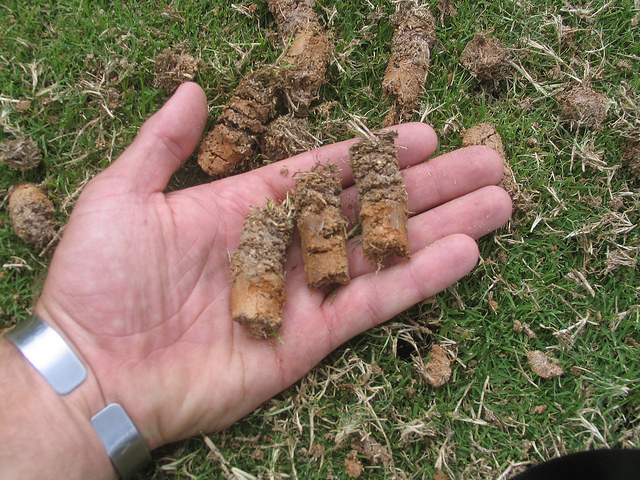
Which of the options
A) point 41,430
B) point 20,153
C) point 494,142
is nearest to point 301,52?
point 494,142

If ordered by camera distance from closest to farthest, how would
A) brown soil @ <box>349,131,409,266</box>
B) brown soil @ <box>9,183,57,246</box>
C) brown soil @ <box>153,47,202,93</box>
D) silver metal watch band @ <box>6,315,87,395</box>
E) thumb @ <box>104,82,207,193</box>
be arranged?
silver metal watch band @ <box>6,315,87,395</box>
thumb @ <box>104,82,207,193</box>
brown soil @ <box>349,131,409,266</box>
brown soil @ <box>9,183,57,246</box>
brown soil @ <box>153,47,202,93</box>

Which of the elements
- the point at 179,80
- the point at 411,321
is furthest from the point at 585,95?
the point at 179,80

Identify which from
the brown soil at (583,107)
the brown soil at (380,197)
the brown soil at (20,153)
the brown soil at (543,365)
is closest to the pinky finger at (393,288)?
the brown soil at (380,197)

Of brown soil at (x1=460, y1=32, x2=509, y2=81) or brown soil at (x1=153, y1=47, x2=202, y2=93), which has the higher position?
brown soil at (x1=153, y1=47, x2=202, y2=93)

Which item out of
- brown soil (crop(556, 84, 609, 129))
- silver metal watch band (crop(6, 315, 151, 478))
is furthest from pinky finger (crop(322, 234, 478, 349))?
brown soil (crop(556, 84, 609, 129))

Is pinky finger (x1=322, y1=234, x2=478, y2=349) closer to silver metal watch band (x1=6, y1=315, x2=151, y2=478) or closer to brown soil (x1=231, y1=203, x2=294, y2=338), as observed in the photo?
brown soil (x1=231, y1=203, x2=294, y2=338)
